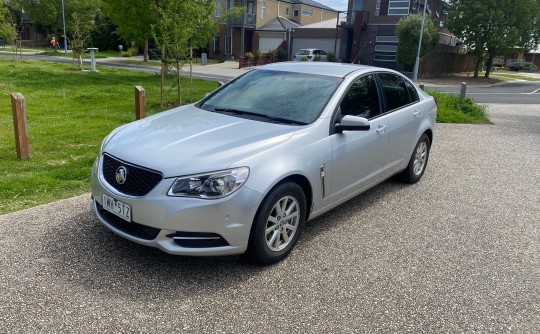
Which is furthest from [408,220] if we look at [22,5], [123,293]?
[22,5]

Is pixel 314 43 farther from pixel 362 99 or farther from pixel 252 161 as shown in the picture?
pixel 252 161

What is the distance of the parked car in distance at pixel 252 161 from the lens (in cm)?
324

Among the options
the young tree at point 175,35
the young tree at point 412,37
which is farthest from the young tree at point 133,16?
the young tree at point 412,37

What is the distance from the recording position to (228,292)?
3.29 m

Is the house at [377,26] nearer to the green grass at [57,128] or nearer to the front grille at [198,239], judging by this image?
the green grass at [57,128]

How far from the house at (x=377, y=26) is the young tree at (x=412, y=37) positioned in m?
3.60

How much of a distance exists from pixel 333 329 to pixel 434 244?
1.81 m

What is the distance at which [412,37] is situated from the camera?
108 feet

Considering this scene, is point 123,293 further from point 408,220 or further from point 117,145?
point 408,220

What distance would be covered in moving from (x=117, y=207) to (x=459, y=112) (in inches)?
432

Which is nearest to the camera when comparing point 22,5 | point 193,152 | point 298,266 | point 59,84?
point 193,152

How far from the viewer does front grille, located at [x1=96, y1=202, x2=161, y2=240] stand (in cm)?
332

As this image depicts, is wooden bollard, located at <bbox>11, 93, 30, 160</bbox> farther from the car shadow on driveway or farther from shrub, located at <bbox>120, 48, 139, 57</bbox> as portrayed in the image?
shrub, located at <bbox>120, 48, 139, 57</bbox>

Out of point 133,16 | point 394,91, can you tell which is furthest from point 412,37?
point 394,91
